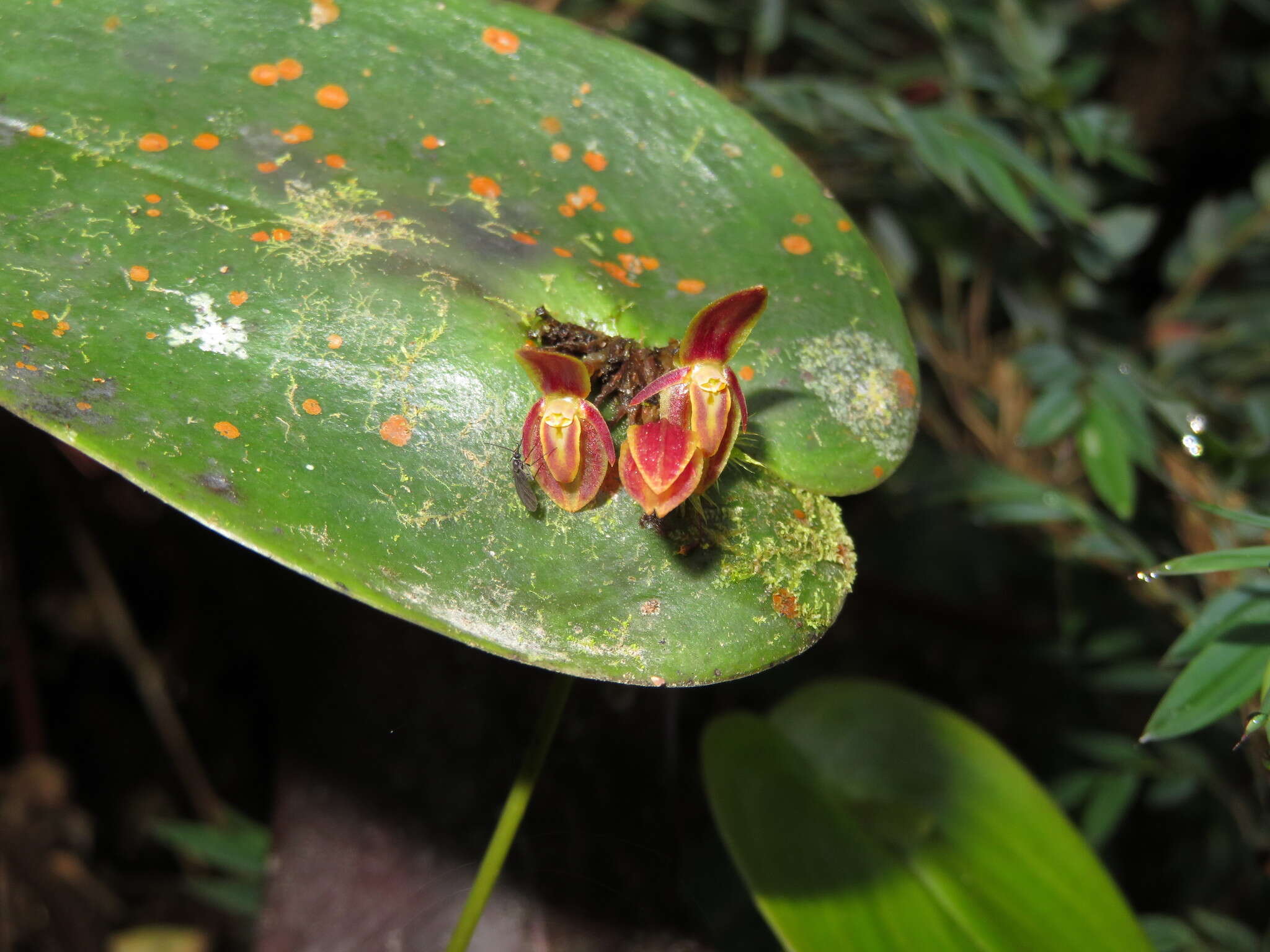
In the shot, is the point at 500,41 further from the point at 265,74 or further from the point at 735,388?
the point at 735,388

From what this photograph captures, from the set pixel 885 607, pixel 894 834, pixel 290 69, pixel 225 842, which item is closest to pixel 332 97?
pixel 290 69

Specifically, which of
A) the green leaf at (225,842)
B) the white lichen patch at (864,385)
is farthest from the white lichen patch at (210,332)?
the green leaf at (225,842)

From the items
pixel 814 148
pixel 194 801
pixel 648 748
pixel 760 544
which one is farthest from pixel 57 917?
pixel 814 148

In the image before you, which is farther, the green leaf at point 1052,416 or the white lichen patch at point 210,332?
the green leaf at point 1052,416

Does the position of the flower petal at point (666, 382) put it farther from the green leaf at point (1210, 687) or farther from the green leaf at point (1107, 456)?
the green leaf at point (1107, 456)

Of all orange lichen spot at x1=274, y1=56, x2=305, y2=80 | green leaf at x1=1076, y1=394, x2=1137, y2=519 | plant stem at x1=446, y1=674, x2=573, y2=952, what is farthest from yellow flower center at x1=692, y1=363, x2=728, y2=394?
green leaf at x1=1076, y1=394, x2=1137, y2=519

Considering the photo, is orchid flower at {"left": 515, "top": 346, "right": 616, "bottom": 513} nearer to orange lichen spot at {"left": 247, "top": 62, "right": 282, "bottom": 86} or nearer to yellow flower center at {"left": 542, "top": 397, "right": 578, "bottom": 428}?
yellow flower center at {"left": 542, "top": 397, "right": 578, "bottom": 428}
